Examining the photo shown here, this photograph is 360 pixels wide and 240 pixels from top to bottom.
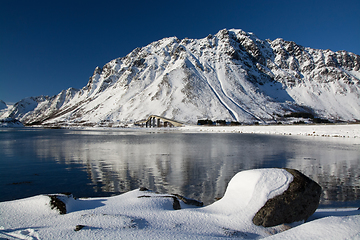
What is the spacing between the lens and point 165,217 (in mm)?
5551

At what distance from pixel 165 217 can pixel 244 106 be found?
15871cm

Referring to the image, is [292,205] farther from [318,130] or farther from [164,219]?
[318,130]

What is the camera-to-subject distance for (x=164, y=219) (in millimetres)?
5441

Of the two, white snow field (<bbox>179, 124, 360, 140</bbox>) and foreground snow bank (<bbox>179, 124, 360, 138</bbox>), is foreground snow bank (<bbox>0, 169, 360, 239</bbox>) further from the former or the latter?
foreground snow bank (<bbox>179, 124, 360, 138</bbox>)

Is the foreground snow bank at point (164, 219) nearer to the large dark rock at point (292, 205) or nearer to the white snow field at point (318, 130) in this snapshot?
the large dark rock at point (292, 205)

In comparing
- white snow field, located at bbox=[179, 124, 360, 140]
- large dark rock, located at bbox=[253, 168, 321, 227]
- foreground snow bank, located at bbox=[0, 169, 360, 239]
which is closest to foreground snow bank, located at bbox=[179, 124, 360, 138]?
white snow field, located at bbox=[179, 124, 360, 140]

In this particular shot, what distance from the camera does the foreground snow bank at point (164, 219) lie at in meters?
4.24

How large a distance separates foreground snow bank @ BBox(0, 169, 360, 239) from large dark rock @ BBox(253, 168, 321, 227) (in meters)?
0.14

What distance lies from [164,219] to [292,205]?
3.39 m

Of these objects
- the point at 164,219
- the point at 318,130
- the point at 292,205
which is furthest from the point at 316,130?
the point at 164,219

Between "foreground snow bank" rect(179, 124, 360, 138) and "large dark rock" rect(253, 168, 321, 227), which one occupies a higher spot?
"large dark rock" rect(253, 168, 321, 227)

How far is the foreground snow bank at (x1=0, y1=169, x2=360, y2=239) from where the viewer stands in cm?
424

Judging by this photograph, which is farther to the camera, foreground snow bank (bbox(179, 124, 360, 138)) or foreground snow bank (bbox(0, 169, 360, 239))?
foreground snow bank (bbox(179, 124, 360, 138))

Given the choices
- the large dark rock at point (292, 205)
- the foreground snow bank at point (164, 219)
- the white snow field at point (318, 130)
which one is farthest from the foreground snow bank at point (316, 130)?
the foreground snow bank at point (164, 219)
